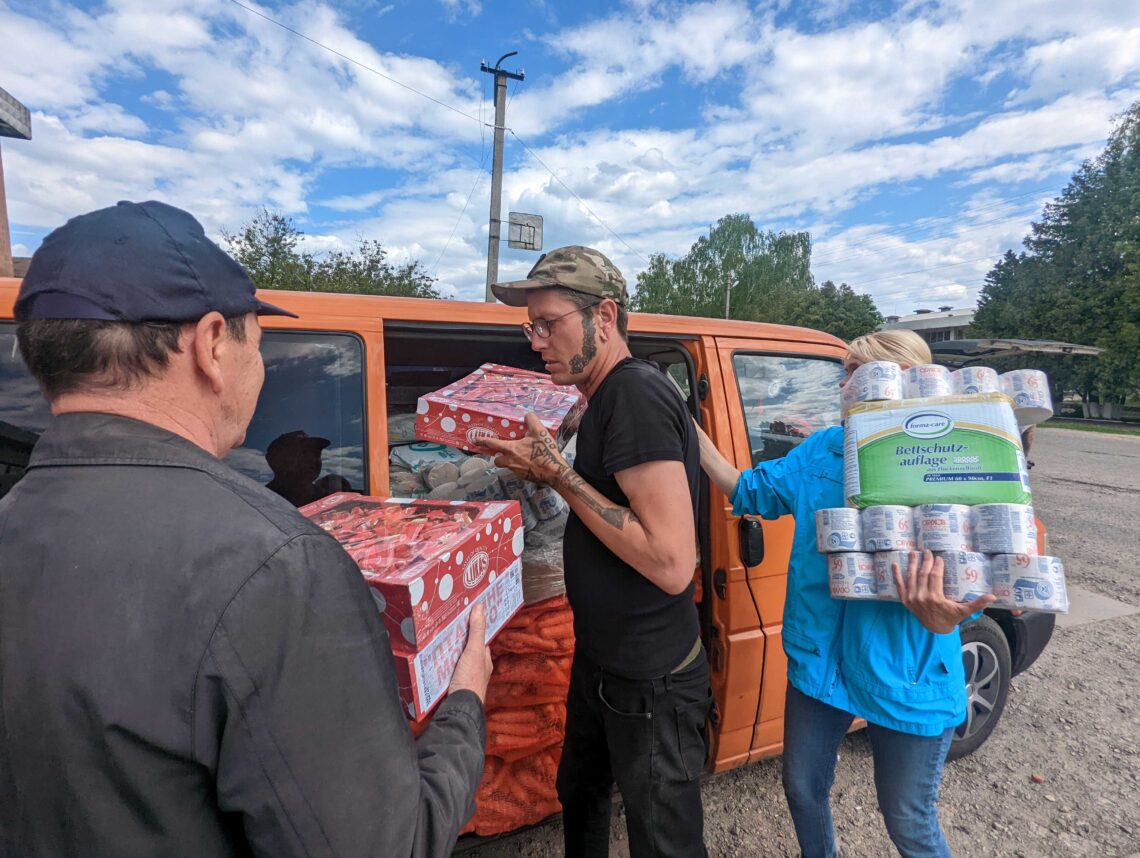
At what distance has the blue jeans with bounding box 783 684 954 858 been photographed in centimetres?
166

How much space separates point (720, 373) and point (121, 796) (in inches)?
85.9

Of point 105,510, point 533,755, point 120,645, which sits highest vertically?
point 105,510

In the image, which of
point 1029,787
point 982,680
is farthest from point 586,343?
point 1029,787

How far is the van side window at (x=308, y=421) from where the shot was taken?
171cm

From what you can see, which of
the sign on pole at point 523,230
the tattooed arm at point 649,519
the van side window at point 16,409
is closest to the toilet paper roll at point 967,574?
the tattooed arm at point 649,519

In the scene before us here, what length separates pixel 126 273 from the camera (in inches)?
28.8

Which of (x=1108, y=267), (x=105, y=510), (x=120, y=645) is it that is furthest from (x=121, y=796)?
(x=1108, y=267)

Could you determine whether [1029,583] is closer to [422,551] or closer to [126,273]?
[422,551]

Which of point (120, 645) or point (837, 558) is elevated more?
point (120, 645)

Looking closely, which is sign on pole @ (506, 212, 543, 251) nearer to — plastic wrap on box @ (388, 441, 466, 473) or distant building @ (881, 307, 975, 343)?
plastic wrap on box @ (388, 441, 466, 473)

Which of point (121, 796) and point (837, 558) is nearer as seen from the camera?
point (121, 796)

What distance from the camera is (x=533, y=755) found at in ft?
6.89

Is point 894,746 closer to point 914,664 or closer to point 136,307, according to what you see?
point 914,664

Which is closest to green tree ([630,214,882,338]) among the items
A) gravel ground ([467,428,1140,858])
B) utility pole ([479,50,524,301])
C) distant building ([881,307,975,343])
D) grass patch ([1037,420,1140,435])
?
distant building ([881,307,975,343])
